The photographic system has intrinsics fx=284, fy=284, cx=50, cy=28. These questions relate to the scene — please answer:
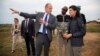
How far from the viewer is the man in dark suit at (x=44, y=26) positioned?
388cm

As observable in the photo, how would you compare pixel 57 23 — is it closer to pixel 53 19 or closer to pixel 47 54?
pixel 53 19

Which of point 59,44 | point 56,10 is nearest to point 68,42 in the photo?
point 59,44

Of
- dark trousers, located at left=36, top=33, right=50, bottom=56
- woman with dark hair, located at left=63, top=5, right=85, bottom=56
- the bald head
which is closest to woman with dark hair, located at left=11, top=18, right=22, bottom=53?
dark trousers, located at left=36, top=33, right=50, bottom=56

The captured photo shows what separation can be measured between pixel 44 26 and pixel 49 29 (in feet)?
0.27

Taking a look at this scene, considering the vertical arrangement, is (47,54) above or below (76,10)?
below

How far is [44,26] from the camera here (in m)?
3.89

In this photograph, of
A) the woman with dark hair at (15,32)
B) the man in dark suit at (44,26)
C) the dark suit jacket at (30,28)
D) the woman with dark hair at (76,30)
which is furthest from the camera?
the woman with dark hair at (15,32)

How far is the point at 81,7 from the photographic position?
13.9ft

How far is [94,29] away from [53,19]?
27.9 inches

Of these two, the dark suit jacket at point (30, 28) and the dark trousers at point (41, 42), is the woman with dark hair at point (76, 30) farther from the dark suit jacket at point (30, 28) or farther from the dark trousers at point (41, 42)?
the dark suit jacket at point (30, 28)

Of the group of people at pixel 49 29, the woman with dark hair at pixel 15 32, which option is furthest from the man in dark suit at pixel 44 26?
the woman with dark hair at pixel 15 32

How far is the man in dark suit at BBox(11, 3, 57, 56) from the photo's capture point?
153 inches

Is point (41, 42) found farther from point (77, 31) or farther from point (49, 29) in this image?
point (77, 31)

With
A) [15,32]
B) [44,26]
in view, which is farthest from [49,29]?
[15,32]
